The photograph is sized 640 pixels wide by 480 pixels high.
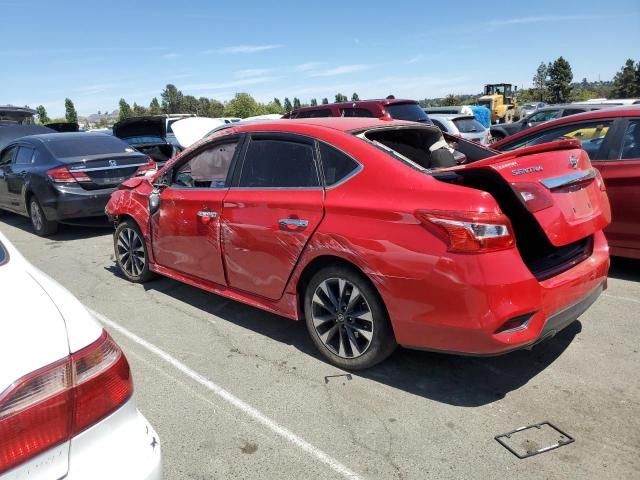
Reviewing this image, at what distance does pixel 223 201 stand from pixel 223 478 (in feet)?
7.08

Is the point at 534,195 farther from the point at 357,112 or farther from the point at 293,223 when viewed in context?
the point at 357,112

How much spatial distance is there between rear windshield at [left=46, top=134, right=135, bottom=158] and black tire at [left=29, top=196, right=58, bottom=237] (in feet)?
2.78

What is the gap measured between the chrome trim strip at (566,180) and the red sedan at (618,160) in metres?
1.82

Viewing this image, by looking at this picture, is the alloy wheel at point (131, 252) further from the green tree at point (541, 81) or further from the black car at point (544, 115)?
the green tree at point (541, 81)

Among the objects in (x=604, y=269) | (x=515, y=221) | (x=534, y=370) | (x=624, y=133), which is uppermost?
(x=624, y=133)

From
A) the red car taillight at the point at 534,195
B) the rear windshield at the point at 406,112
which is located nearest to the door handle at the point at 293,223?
the red car taillight at the point at 534,195

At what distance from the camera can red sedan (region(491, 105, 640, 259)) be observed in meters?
4.96

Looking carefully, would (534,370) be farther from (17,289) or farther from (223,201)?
(17,289)

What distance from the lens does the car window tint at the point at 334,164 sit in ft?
11.2

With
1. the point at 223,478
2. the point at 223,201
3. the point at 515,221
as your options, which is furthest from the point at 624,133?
the point at 223,478

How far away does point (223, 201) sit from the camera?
4.09m

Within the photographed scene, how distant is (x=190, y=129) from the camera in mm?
11516

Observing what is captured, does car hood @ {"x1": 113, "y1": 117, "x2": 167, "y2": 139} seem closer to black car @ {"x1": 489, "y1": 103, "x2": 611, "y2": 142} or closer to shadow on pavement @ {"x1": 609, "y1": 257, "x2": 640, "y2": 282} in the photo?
black car @ {"x1": 489, "y1": 103, "x2": 611, "y2": 142}

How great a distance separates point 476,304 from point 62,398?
6.65 feet
